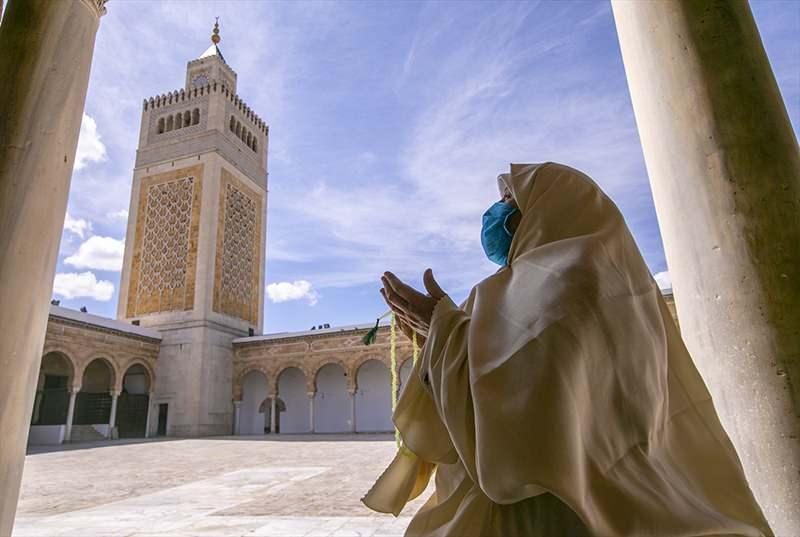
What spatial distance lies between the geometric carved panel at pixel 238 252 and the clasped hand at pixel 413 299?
15.5m

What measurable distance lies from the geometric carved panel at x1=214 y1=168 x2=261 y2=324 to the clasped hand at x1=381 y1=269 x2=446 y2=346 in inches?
611

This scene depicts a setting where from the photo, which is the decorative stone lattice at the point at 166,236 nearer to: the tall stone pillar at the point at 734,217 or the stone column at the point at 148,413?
the stone column at the point at 148,413

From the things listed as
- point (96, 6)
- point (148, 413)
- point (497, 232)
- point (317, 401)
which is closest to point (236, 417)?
point (148, 413)

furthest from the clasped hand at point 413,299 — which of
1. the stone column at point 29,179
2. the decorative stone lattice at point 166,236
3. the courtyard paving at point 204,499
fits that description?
the decorative stone lattice at point 166,236

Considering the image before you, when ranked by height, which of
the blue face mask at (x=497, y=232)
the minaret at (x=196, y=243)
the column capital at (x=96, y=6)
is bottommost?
the blue face mask at (x=497, y=232)

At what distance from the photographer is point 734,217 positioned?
1.12m

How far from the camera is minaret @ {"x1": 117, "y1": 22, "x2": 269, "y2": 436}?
14.4 meters

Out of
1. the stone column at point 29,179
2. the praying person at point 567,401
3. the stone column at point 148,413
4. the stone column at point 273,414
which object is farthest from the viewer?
the stone column at point 273,414

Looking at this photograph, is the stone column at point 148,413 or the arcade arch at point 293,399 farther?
the arcade arch at point 293,399

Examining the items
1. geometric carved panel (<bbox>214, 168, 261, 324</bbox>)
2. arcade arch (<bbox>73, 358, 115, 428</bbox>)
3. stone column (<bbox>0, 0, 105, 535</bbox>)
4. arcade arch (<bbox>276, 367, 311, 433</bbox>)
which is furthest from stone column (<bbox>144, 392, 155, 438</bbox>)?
stone column (<bbox>0, 0, 105, 535</bbox>)

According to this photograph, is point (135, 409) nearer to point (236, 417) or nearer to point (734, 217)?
point (236, 417)

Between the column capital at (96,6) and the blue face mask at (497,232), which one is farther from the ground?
the column capital at (96,6)

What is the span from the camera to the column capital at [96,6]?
5.71 feet

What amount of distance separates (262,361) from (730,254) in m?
15.3
